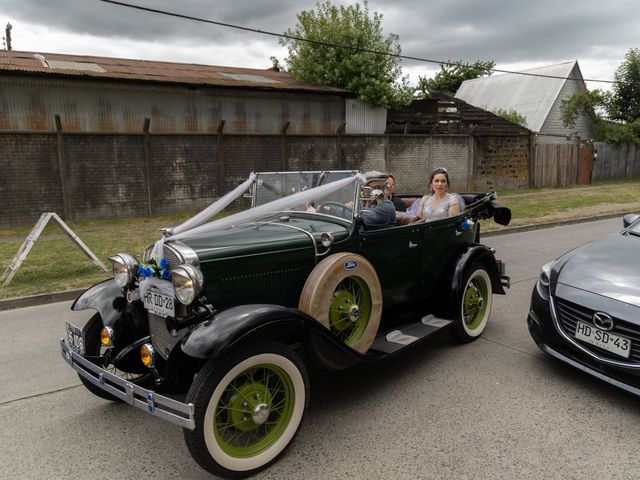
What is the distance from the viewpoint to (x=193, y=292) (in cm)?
272

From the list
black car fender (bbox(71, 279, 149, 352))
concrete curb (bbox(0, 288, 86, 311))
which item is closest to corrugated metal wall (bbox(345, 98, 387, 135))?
concrete curb (bbox(0, 288, 86, 311))

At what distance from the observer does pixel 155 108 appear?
13750 mm

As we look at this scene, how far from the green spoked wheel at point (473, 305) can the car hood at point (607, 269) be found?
796mm

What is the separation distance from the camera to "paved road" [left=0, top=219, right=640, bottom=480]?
268cm

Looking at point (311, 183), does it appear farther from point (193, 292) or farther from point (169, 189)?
point (169, 189)

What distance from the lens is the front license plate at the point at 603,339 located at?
3.17m

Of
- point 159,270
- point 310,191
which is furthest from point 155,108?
point 159,270

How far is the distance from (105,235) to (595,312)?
954 centimetres

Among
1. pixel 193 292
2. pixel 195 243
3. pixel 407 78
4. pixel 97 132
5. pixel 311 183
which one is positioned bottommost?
pixel 193 292

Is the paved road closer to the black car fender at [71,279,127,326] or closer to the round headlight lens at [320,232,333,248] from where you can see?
the black car fender at [71,279,127,326]

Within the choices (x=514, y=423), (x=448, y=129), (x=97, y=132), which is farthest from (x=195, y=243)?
(x=448, y=129)

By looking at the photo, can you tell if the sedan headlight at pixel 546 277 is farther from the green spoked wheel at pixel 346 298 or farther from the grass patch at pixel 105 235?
the grass patch at pixel 105 235

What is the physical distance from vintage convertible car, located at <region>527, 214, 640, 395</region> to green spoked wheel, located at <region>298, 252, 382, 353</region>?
1.37 metres

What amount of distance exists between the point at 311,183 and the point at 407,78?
1496 cm
